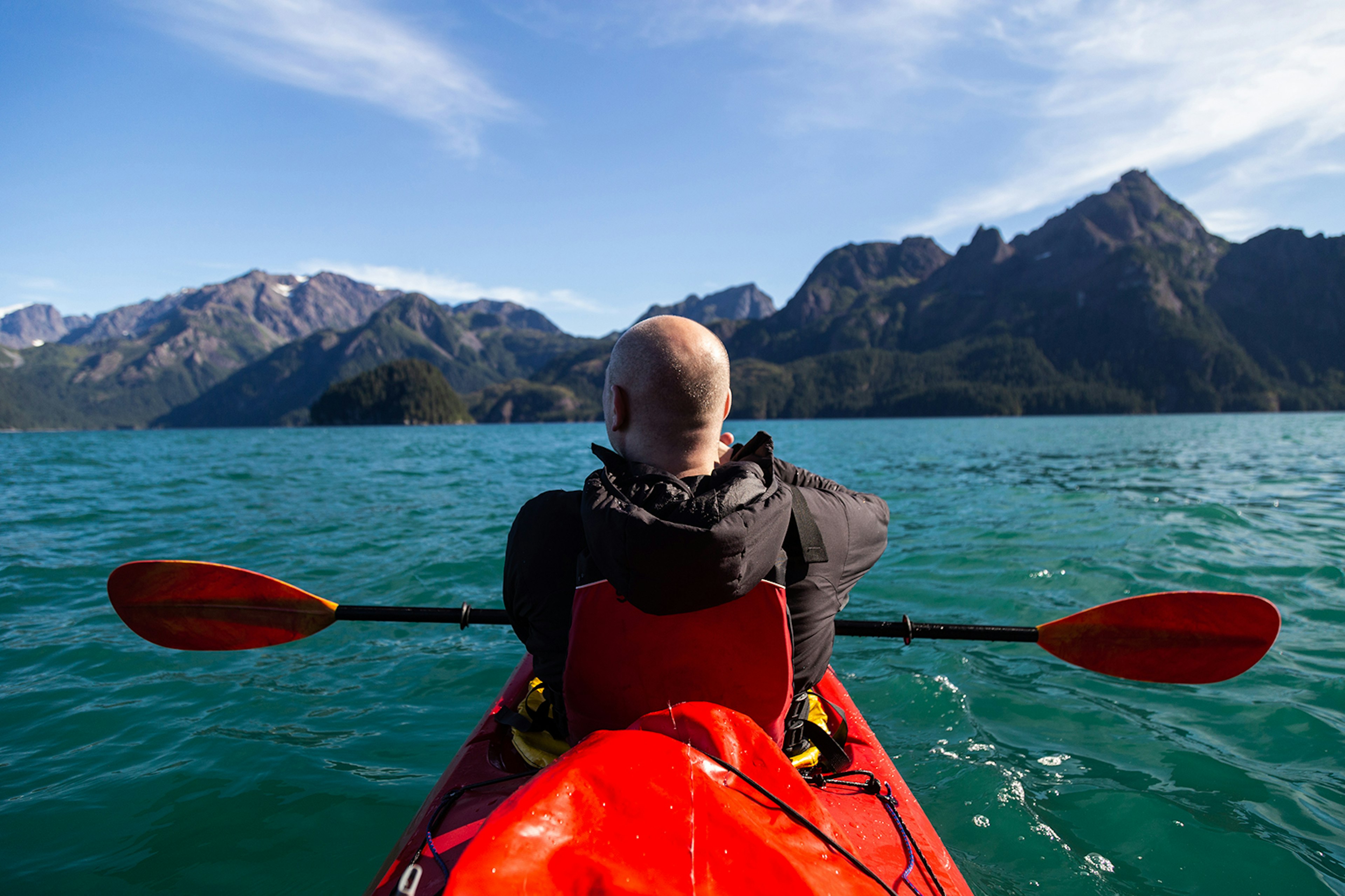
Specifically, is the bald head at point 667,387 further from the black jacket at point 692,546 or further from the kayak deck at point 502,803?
the kayak deck at point 502,803

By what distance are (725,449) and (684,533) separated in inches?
34.4

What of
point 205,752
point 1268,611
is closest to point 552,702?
point 205,752

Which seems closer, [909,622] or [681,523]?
[681,523]

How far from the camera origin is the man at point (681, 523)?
1.79 m

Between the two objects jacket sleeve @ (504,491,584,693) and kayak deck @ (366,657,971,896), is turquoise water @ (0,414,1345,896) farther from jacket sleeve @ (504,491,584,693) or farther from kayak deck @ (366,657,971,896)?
jacket sleeve @ (504,491,584,693)

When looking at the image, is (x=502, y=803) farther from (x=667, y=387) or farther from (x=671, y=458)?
(x=667, y=387)

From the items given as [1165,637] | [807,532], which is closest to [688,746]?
[807,532]

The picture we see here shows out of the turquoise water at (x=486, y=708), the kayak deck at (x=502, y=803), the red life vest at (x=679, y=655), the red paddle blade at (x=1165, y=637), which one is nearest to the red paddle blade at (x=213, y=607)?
the turquoise water at (x=486, y=708)

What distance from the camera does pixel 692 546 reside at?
1.75 metres

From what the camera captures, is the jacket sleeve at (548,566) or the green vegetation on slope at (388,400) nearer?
the jacket sleeve at (548,566)

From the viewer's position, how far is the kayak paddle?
4.08 m

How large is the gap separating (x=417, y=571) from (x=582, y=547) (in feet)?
25.7

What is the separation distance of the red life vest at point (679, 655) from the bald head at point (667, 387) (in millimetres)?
485

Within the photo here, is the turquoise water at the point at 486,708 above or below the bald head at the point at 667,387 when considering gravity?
below
